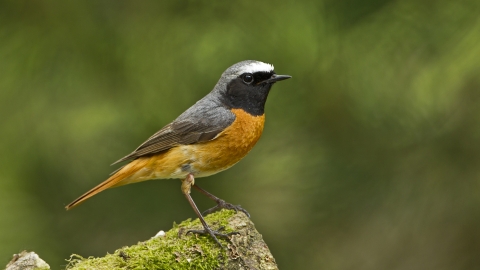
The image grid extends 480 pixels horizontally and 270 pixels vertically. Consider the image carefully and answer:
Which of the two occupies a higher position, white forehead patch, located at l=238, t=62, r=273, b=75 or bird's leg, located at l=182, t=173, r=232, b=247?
white forehead patch, located at l=238, t=62, r=273, b=75

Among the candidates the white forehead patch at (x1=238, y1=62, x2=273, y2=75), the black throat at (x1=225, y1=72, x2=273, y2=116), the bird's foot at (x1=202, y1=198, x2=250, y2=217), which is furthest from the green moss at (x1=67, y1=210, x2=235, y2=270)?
the white forehead patch at (x1=238, y1=62, x2=273, y2=75)

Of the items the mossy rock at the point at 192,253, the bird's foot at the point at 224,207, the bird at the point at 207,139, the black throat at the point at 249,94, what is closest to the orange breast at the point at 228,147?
the bird at the point at 207,139

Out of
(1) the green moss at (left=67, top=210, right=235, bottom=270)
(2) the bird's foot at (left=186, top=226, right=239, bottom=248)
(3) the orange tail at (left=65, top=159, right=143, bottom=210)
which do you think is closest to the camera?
(1) the green moss at (left=67, top=210, right=235, bottom=270)

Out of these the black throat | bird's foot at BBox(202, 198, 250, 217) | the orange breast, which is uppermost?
the black throat

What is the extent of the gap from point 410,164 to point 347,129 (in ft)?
1.51

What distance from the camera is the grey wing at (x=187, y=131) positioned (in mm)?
4359

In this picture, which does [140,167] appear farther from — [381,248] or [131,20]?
[381,248]

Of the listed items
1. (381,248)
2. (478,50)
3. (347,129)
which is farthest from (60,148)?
(478,50)

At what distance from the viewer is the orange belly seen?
4.40 meters

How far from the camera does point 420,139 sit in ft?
13.1

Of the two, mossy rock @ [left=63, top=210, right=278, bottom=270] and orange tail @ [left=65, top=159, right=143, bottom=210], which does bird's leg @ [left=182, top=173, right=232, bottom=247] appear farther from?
orange tail @ [left=65, top=159, right=143, bottom=210]

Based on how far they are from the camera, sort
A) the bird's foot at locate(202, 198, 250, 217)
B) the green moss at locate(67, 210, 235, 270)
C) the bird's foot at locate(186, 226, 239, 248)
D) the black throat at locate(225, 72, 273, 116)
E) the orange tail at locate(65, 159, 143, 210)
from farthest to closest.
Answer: the black throat at locate(225, 72, 273, 116)
the bird's foot at locate(202, 198, 250, 217)
the orange tail at locate(65, 159, 143, 210)
the bird's foot at locate(186, 226, 239, 248)
the green moss at locate(67, 210, 235, 270)

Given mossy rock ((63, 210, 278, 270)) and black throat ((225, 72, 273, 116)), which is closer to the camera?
mossy rock ((63, 210, 278, 270))

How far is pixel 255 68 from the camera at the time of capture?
4.46 meters
